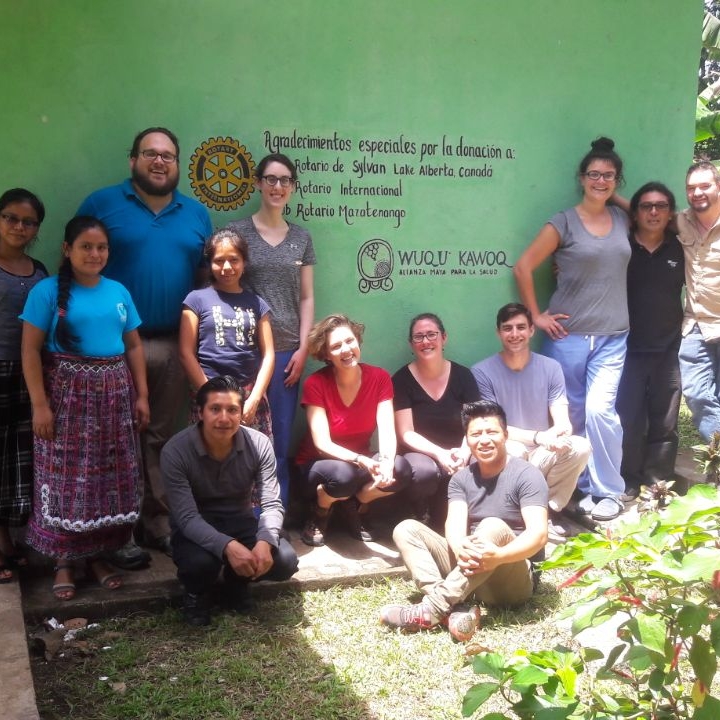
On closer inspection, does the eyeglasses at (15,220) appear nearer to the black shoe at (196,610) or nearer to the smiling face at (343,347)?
the smiling face at (343,347)

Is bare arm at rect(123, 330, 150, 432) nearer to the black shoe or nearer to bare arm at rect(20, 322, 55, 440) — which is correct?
bare arm at rect(20, 322, 55, 440)

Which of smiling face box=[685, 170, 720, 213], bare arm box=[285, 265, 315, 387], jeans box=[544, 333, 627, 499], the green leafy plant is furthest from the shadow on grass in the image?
smiling face box=[685, 170, 720, 213]

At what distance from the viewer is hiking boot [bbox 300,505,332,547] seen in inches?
174

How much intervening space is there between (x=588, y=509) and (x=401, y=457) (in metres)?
1.33

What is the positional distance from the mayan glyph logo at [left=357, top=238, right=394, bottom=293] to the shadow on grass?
206cm

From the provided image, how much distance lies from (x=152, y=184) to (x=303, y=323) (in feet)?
3.47

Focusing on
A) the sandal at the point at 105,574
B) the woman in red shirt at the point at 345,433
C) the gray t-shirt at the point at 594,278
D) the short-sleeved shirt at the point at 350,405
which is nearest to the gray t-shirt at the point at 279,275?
the woman in red shirt at the point at 345,433

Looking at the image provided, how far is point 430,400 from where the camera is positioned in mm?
4633

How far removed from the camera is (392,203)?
4973 millimetres

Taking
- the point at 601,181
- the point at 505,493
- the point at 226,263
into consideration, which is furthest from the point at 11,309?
the point at 601,181

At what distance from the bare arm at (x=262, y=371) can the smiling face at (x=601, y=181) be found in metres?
2.17

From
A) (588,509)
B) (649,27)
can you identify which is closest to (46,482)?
(588,509)

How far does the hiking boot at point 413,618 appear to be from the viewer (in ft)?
11.6

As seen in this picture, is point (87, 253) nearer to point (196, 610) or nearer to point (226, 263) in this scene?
point (226, 263)
